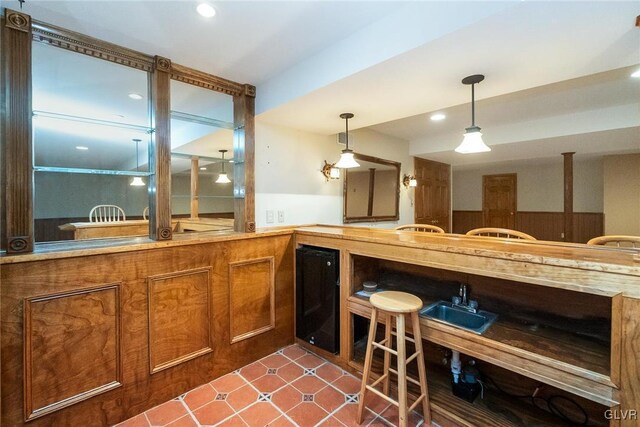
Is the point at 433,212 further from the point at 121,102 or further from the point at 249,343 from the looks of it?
the point at 121,102

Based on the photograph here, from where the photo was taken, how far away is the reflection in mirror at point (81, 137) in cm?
186

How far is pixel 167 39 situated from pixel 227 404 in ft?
7.83

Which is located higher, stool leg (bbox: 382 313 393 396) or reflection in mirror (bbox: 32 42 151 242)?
reflection in mirror (bbox: 32 42 151 242)

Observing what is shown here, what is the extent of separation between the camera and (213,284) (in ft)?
6.67

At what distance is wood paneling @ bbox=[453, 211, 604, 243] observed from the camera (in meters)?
5.93

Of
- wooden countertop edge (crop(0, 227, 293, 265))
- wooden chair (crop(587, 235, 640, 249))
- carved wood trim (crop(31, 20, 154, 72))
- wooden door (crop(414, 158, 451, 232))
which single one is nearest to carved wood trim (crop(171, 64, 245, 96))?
carved wood trim (crop(31, 20, 154, 72))

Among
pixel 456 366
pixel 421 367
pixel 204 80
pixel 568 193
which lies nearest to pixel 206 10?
pixel 204 80

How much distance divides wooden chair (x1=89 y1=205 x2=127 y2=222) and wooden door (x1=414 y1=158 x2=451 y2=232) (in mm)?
4419

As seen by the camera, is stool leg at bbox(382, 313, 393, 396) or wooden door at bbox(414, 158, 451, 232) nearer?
stool leg at bbox(382, 313, 393, 396)

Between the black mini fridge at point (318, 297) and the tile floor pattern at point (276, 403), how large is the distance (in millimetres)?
246

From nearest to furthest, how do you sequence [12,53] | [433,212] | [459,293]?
[12,53], [459,293], [433,212]

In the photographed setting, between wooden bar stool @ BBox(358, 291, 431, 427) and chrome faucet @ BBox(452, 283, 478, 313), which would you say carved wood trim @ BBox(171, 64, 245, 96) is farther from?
chrome faucet @ BBox(452, 283, 478, 313)

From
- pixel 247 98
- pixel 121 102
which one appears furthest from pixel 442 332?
pixel 121 102

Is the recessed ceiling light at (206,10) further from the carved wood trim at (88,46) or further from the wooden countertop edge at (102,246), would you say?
the wooden countertop edge at (102,246)
